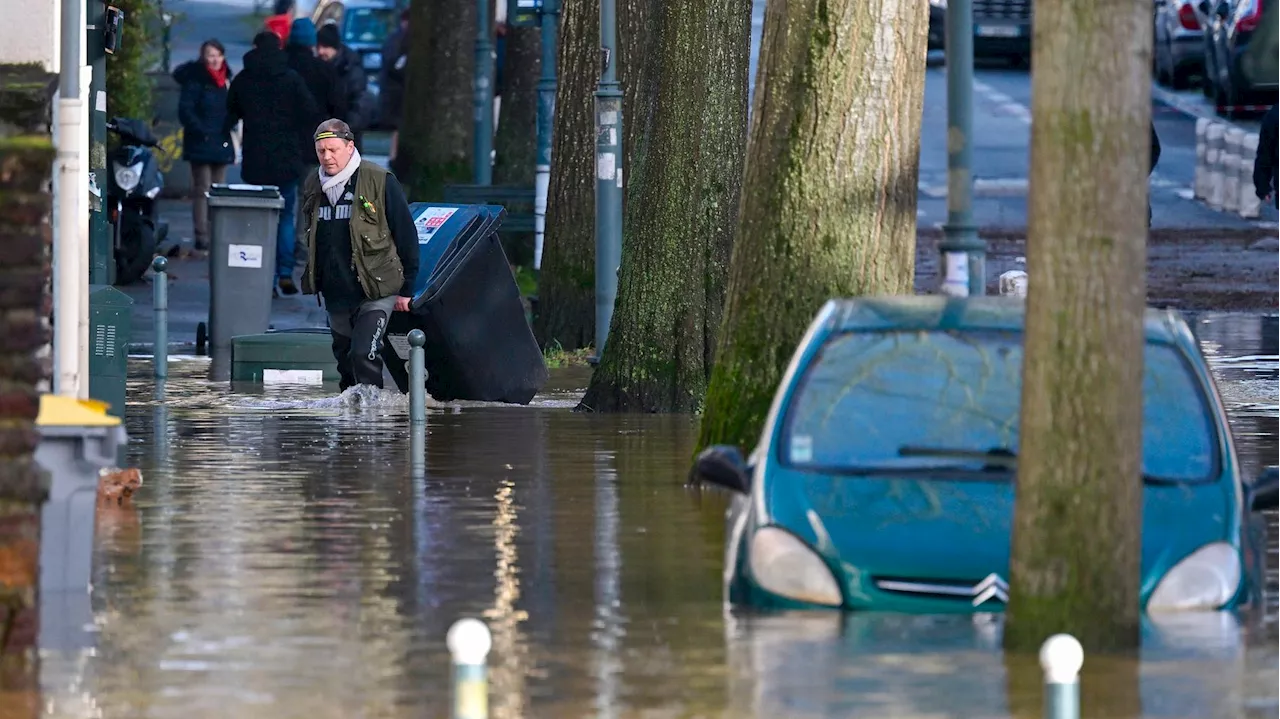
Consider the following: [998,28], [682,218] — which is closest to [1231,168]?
[998,28]

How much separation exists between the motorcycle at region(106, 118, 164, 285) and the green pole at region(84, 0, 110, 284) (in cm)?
724

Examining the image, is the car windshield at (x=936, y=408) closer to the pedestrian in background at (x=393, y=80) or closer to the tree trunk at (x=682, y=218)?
the tree trunk at (x=682, y=218)

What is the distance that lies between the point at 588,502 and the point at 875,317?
2.77 metres

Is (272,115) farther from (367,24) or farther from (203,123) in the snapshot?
(367,24)

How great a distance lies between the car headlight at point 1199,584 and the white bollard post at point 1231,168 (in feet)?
78.2

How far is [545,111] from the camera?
23.7 meters

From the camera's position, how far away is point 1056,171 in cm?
862

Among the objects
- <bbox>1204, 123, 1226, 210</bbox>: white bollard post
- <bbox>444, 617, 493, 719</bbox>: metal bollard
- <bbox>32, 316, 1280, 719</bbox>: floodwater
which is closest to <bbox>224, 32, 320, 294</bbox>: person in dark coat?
<bbox>32, 316, 1280, 719</bbox>: floodwater

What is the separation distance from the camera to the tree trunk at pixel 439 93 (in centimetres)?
3000

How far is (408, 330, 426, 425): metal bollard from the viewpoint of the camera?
1425 cm

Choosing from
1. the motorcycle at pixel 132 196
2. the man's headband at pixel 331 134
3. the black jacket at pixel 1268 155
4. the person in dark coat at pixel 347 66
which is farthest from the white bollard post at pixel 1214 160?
the man's headband at pixel 331 134

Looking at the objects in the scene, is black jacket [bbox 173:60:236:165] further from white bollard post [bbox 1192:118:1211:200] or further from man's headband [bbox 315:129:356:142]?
white bollard post [bbox 1192:118:1211:200]

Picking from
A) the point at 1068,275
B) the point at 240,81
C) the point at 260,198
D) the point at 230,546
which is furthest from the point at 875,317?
the point at 240,81

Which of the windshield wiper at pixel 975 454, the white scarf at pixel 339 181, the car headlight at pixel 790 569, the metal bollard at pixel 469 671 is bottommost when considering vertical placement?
the car headlight at pixel 790 569
